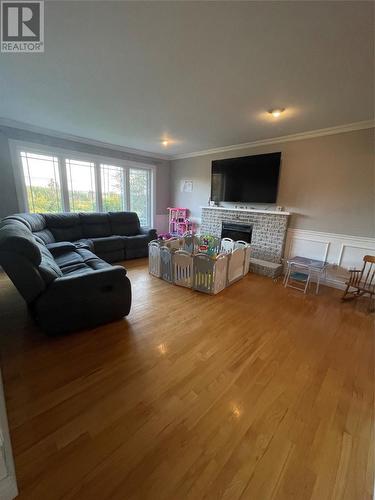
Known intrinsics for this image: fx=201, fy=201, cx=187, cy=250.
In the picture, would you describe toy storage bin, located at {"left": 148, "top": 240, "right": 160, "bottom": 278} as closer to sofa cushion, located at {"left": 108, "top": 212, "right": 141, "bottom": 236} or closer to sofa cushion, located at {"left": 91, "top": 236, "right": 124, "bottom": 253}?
sofa cushion, located at {"left": 91, "top": 236, "right": 124, "bottom": 253}

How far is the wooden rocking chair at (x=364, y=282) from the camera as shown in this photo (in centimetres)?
282

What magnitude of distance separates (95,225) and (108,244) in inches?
25.1

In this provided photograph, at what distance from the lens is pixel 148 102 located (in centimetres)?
257

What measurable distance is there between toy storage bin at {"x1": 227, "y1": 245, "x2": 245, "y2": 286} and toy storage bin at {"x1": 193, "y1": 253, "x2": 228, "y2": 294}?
197 mm

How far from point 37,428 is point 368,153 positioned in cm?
472

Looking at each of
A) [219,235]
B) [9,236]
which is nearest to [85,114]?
[9,236]

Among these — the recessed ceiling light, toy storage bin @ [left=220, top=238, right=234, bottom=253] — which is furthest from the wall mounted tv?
the recessed ceiling light

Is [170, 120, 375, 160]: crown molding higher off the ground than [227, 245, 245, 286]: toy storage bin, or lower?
higher

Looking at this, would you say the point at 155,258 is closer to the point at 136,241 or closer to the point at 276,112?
the point at 136,241

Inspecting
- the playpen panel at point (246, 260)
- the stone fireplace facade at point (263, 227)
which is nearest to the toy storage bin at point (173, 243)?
the playpen panel at point (246, 260)

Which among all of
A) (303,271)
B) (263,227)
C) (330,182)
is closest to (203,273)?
(263,227)

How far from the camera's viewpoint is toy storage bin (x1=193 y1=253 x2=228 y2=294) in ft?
9.52

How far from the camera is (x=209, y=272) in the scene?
9.67 ft

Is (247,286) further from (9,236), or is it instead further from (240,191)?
(9,236)
